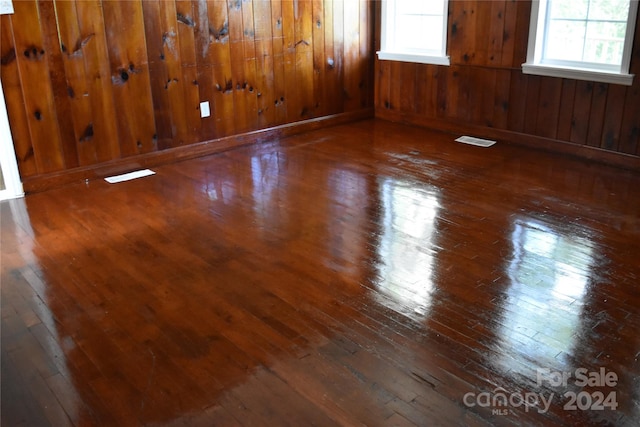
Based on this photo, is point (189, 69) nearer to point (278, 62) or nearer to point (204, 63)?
point (204, 63)

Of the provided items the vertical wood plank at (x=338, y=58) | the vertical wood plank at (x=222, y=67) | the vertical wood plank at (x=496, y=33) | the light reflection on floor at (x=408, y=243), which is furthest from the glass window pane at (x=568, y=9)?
→ the vertical wood plank at (x=222, y=67)

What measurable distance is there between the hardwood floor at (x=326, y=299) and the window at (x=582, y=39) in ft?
2.54

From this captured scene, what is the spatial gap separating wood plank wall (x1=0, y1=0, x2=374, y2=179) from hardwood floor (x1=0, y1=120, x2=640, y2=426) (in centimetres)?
44

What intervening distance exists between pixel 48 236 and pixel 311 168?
1927 millimetres

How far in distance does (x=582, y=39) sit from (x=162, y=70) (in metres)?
3.18

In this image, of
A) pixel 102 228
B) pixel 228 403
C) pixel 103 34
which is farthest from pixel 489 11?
pixel 228 403

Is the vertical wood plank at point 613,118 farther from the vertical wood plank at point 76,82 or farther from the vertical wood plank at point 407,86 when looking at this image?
the vertical wood plank at point 76,82

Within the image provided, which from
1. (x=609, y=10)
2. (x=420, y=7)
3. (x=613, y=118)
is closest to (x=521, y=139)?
(x=613, y=118)

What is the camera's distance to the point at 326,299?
2.65m

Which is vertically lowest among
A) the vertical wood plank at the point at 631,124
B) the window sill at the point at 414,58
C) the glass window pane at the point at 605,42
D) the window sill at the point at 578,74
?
the vertical wood plank at the point at 631,124

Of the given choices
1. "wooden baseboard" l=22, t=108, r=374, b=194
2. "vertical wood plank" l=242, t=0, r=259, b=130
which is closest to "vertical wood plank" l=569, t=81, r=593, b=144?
"wooden baseboard" l=22, t=108, r=374, b=194

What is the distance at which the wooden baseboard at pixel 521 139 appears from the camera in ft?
14.6

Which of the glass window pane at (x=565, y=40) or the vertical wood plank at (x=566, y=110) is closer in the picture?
the glass window pane at (x=565, y=40)

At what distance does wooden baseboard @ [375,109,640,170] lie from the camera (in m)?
4.44
